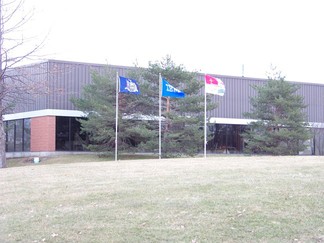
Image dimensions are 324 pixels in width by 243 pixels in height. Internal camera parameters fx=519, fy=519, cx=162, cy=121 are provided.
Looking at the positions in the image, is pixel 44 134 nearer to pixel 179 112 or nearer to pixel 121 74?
pixel 121 74

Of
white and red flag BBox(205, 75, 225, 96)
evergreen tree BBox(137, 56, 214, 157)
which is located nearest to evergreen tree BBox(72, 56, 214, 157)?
evergreen tree BBox(137, 56, 214, 157)

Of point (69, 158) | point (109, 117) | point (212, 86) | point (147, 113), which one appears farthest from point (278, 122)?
point (69, 158)

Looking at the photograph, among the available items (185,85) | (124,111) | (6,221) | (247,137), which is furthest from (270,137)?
(6,221)

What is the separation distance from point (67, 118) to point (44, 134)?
1.91m

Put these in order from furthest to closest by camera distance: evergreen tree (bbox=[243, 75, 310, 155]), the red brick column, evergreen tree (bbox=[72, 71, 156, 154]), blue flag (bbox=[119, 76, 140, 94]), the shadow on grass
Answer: the red brick column → evergreen tree (bbox=[243, 75, 310, 155]) → the shadow on grass → evergreen tree (bbox=[72, 71, 156, 154]) → blue flag (bbox=[119, 76, 140, 94])

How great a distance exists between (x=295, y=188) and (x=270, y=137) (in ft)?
76.2

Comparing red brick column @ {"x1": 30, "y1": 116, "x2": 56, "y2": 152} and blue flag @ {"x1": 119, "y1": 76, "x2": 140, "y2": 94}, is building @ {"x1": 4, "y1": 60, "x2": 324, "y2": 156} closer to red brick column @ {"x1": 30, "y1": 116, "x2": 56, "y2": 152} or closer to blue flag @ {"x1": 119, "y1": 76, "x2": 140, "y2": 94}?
red brick column @ {"x1": 30, "y1": 116, "x2": 56, "y2": 152}

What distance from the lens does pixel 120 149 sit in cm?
3216

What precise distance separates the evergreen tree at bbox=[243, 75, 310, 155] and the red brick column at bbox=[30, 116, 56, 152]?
13384mm

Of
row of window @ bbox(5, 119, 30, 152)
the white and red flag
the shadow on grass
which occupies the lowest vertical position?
the shadow on grass

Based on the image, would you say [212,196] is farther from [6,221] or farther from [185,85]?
[185,85]

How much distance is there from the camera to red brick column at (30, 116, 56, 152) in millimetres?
35469

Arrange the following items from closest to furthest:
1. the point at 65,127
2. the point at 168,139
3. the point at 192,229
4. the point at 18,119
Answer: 1. the point at 192,229
2. the point at 168,139
3. the point at 65,127
4. the point at 18,119

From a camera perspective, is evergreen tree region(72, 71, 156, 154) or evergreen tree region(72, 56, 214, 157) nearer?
evergreen tree region(72, 71, 156, 154)
